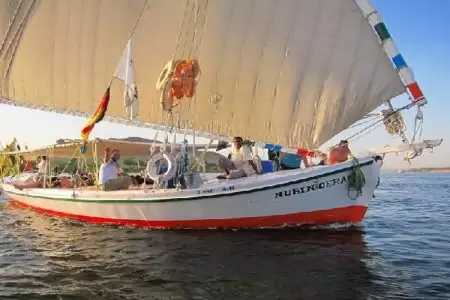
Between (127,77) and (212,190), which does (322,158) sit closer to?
(212,190)

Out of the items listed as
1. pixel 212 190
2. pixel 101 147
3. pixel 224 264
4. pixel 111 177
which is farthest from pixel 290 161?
pixel 101 147

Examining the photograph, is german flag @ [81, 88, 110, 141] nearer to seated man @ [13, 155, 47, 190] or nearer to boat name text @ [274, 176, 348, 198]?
boat name text @ [274, 176, 348, 198]

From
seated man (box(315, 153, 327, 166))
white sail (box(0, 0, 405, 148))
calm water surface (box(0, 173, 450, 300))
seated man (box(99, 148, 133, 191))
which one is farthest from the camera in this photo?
seated man (box(99, 148, 133, 191))

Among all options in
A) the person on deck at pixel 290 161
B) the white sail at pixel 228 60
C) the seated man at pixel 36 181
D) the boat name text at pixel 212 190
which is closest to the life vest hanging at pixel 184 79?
the white sail at pixel 228 60

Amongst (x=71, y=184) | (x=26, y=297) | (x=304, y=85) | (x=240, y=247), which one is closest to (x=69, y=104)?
(x=71, y=184)

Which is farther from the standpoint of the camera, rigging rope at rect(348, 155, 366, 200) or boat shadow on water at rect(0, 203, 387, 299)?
rigging rope at rect(348, 155, 366, 200)

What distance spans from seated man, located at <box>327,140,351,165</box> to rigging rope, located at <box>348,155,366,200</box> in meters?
0.44

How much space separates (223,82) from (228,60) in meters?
0.69

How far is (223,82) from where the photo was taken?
14.4 metres

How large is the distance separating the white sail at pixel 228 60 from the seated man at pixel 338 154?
729 mm

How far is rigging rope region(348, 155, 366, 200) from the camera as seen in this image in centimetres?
1160

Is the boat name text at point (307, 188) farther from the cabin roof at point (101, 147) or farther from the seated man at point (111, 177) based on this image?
the seated man at point (111, 177)

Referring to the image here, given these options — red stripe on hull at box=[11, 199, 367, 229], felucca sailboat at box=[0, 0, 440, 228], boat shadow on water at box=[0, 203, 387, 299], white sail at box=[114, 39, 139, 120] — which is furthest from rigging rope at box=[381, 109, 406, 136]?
white sail at box=[114, 39, 139, 120]

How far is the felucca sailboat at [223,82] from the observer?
1186cm
